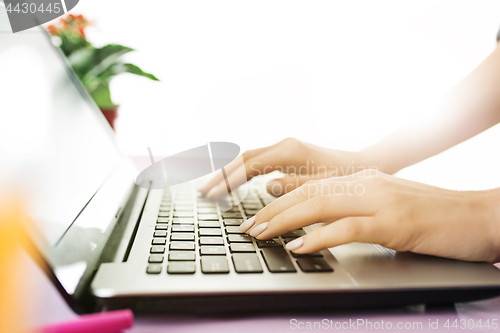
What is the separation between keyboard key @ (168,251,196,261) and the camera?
30 cm

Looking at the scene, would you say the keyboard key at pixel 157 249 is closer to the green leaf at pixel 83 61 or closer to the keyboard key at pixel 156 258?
the keyboard key at pixel 156 258

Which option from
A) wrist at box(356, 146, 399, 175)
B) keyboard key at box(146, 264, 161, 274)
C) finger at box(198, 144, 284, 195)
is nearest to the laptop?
keyboard key at box(146, 264, 161, 274)

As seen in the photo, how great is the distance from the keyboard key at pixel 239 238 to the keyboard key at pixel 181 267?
0.25 feet

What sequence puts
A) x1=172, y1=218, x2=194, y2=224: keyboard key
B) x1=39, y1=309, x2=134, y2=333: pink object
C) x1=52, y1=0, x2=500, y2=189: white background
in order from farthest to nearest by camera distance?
x1=52, y1=0, x2=500, y2=189: white background
x1=172, y1=218, x2=194, y2=224: keyboard key
x1=39, y1=309, x2=134, y2=333: pink object

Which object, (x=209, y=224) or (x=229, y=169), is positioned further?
(x=229, y=169)

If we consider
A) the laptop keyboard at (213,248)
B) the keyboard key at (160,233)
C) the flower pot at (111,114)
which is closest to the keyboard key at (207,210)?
the laptop keyboard at (213,248)

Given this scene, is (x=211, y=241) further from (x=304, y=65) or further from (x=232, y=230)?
(x=304, y=65)

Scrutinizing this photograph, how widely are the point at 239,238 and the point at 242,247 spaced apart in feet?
0.10

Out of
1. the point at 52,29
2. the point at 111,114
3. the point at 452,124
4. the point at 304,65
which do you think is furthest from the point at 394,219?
the point at 304,65

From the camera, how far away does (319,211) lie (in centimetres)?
36

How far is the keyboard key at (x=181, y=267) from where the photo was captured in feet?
0.91

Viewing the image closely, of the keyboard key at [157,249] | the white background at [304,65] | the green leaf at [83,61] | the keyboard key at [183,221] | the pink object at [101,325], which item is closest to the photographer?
the pink object at [101,325]

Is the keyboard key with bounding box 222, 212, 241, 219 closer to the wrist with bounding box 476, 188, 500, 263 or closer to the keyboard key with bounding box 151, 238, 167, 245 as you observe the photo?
the keyboard key with bounding box 151, 238, 167, 245

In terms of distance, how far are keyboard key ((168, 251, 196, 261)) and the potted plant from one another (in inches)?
25.3
